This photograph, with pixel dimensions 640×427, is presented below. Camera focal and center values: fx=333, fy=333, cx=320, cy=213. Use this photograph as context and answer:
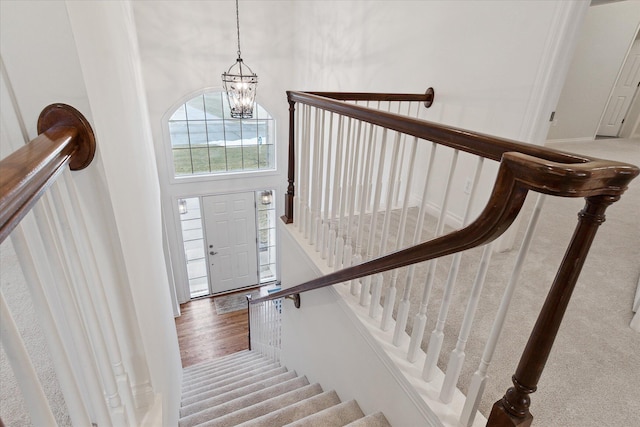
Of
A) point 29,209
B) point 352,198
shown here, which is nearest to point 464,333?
point 352,198

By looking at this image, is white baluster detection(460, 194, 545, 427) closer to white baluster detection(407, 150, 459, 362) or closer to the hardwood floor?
white baluster detection(407, 150, 459, 362)

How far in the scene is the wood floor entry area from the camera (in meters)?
5.07

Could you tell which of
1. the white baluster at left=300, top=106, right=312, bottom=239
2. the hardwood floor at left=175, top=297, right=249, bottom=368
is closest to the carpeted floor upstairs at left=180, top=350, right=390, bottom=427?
the white baluster at left=300, top=106, right=312, bottom=239

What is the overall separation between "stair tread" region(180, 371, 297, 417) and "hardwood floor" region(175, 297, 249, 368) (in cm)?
261

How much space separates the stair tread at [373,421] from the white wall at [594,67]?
490cm

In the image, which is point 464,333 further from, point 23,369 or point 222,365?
point 222,365

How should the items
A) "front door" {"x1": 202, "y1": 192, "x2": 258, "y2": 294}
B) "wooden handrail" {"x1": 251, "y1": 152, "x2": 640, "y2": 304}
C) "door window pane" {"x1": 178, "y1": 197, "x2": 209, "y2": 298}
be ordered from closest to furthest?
1. "wooden handrail" {"x1": 251, "y1": 152, "x2": 640, "y2": 304}
2. "door window pane" {"x1": 178, "y1": 197, "x2": 209, "y2": 298}
3. "front door" {"x1": 202, "y1": 192, "x2": 258, "y2": 294}

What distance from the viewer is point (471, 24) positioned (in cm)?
240

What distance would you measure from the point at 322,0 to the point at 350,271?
13.6 ft

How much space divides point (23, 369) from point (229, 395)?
2.28 metres

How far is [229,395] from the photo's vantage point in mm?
2498

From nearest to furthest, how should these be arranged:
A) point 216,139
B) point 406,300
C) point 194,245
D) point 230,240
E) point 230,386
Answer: point 406,300 < point 230,386 < point 216,139 < point 194,245 < point 230,240

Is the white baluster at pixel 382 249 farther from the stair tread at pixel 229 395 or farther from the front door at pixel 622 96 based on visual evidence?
the front door at pixel 622 96

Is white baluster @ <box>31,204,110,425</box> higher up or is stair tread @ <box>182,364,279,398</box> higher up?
white baluster @ <box>31,204,110,425</box>
